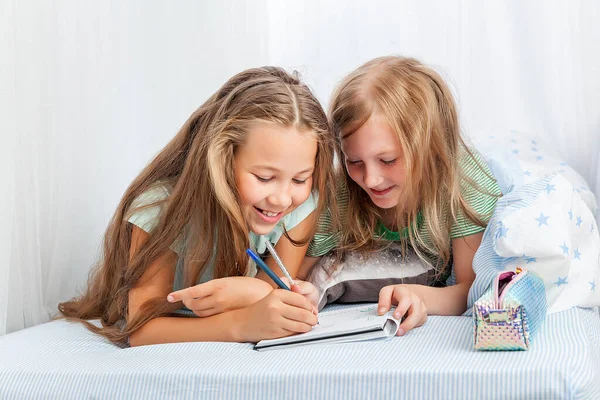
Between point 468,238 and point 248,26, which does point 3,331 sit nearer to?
point 468,238

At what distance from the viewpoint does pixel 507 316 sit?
1.06 m

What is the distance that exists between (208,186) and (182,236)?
110 millimetres

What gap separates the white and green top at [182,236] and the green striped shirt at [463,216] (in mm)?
62

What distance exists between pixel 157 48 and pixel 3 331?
877 millimetres

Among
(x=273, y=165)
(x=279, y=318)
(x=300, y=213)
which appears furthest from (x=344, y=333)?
(x=300, y=213)

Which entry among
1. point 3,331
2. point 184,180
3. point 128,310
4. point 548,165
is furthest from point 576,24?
point 3,331

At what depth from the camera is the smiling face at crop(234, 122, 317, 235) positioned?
1335mm

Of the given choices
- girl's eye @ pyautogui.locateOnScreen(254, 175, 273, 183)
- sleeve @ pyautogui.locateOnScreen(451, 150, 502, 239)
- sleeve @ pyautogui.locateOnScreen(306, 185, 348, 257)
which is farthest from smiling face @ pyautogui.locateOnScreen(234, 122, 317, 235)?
sleeve @ pyautogui.locateOnScreen(451, 150, 502, 239)

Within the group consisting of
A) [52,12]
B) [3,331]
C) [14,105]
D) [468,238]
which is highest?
[52,12]

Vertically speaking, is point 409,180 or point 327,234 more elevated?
point 409,180

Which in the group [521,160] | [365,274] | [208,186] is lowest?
[365,274]

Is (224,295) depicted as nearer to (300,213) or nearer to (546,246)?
(300,213)

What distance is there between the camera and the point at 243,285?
133cm

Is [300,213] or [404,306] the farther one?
[300,213]
